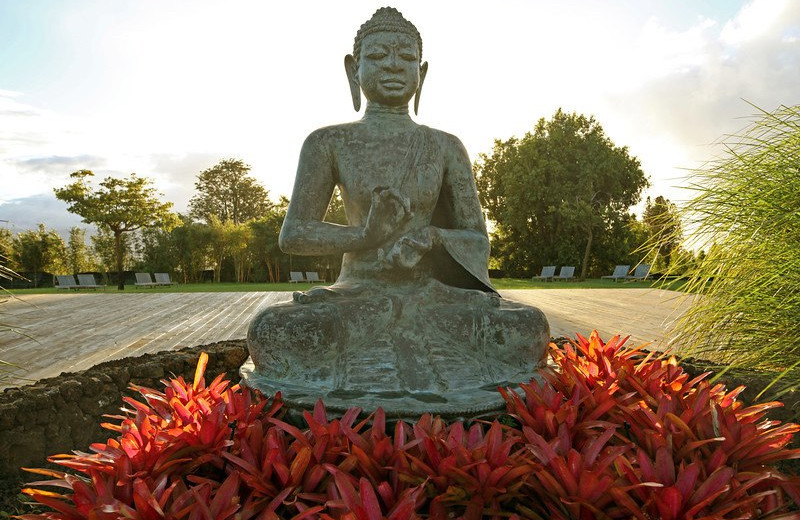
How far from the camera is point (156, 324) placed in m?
7.46

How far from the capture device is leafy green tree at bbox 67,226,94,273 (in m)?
25.7

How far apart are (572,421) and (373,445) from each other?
666 millimetres

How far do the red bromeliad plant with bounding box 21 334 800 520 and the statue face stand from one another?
5.02 feet

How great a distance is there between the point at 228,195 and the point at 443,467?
32529 mm

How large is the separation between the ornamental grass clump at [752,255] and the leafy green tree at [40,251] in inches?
1019

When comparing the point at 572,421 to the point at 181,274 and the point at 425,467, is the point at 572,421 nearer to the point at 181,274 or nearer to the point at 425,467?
the point at 425,467

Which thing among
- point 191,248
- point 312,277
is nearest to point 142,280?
point 191,248

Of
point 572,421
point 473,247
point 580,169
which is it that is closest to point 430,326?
point 473,247

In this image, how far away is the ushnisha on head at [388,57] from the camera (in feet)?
8.59

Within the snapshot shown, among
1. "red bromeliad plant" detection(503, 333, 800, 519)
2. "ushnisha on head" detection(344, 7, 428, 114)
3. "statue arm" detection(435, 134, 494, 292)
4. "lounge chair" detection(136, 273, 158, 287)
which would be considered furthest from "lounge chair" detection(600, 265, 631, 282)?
"ushnisha on head" detection(344, 7, 428, 114)

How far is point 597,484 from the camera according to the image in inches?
54.7

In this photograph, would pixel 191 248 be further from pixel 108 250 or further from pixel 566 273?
pixel 566 273

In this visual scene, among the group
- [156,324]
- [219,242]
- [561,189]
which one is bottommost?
[156,324]

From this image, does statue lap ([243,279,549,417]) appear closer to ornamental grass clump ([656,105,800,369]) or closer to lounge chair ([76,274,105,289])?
ornamental grass clump ([656,105,800,369])
